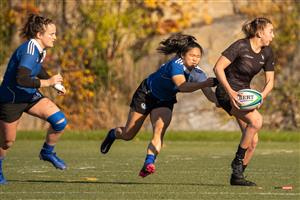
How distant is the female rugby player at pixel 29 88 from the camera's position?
40.0 ft

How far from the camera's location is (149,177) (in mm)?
13461

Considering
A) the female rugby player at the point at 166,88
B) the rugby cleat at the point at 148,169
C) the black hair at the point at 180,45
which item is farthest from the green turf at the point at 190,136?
the rugby cleat at the point at 148,169

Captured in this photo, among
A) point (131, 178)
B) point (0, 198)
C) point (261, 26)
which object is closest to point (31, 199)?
point (0, 198)

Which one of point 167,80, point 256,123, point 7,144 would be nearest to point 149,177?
point 167,80

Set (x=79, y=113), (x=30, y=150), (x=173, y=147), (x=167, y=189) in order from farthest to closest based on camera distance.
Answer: (x=79, y=113), (x=173, y=147), (x=30, y=150), (x=167, y=189)

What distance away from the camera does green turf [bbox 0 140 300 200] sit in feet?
37.2

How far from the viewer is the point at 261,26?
12586 mm

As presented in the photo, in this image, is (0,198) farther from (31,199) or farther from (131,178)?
(131,178)

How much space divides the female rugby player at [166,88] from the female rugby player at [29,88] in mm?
1057

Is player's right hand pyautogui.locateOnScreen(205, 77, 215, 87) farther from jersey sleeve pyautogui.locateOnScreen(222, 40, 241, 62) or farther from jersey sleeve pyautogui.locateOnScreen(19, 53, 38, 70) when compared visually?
jersey sleeve pyautogui.locateOnScreen(19, 53, 38, 70)

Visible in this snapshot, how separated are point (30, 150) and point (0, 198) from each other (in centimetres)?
770

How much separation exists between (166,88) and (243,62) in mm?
→ 998

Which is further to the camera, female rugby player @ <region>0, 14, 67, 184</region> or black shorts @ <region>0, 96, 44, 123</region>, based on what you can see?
black shorts @ <region>0, 96, 44, 123</region>

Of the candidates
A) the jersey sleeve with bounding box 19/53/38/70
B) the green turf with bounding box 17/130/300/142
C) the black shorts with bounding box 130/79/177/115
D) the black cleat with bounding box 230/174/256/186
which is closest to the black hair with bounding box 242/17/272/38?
the black shorts with bounding box 130/79/177/115
